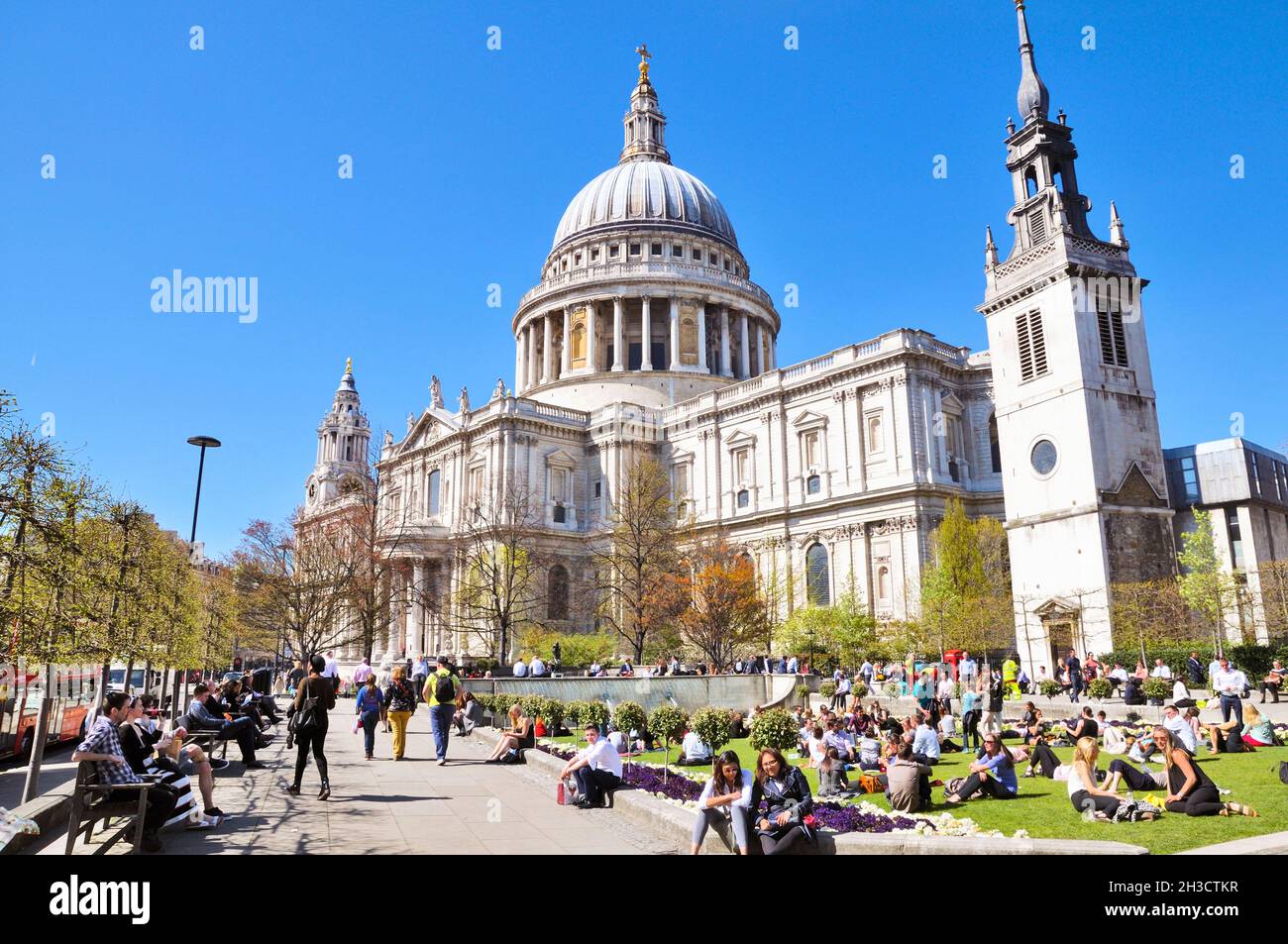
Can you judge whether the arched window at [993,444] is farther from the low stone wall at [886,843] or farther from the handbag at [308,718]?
the handbag at [308,718]

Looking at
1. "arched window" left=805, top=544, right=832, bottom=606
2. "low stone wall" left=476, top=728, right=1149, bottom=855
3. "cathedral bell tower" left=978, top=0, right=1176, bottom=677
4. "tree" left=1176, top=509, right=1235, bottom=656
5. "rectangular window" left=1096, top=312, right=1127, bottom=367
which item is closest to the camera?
"low stone wall" left=476, top=728, right=1149, bottom=855

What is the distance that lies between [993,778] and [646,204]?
74292 millimetres

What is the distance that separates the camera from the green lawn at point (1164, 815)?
1009 cm

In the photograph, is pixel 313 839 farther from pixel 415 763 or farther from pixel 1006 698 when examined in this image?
pixel 1006 698

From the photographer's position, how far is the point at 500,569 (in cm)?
5112

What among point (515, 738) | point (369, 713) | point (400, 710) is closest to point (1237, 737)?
point (515, 738)

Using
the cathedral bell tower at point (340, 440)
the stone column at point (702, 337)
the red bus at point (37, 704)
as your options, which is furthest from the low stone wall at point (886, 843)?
the cathedral bell tower at point (340, 440)

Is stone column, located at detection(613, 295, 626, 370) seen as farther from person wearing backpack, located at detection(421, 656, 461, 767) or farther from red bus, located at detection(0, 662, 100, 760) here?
person wearing backpack, located at detection(421, 656, 461, 767)

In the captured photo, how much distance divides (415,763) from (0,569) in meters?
8.15

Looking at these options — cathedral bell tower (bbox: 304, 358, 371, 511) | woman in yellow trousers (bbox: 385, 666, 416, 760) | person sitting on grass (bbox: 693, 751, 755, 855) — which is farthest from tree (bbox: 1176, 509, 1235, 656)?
cathedral bell tower (bbox: 304, 358, 371, 511)

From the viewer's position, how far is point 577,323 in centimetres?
7681

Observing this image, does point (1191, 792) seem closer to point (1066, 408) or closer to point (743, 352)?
point (1066, 408)

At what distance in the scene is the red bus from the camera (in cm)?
1739

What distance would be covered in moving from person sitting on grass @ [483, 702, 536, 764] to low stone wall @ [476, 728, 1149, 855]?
21.7 ft
